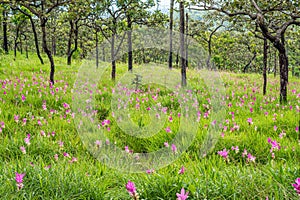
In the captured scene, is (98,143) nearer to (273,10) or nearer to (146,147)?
(146,147)

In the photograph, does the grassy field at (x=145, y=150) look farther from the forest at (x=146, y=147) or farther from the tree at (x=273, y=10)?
the tree at (x=273, y=10)

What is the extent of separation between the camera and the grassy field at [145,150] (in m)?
2.58

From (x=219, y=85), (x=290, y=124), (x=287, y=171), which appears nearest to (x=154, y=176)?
(x=287, y=171)

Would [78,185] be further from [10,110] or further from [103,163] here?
[10,110]

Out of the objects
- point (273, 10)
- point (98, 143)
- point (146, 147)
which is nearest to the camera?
point (98, 143)

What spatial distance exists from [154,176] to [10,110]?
4.27m

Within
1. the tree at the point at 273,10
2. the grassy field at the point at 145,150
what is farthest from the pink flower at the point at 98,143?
the tree at the point at 273,10

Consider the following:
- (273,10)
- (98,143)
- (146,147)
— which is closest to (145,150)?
(146,147)

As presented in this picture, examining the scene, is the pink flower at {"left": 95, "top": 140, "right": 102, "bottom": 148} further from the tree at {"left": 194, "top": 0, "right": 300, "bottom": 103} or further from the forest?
the tree at {"left": 194, "top": 0, "right": 300, "bottom": 103}

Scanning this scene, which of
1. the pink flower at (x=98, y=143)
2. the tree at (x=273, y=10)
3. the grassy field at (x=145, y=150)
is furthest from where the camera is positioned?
the tree at (x=273, y=10)

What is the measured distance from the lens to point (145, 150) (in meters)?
4.34

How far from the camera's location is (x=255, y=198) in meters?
2.45

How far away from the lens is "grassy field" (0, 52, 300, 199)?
258cm

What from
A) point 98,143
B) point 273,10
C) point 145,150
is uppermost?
point 273,10
